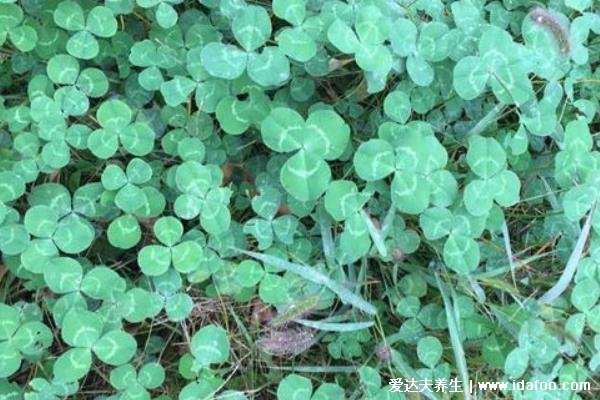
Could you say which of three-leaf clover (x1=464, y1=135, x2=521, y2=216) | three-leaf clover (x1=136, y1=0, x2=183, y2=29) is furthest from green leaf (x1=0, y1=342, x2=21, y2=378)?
three-leaf clover (x1=464, y1=135, x2=521, y2=216)

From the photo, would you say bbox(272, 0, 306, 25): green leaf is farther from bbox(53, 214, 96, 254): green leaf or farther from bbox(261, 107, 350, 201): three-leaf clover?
bbox(53, 214, 96, 254): green leaf

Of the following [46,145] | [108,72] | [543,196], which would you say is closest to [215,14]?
[108,72]

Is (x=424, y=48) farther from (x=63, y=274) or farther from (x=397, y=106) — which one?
(x=63, y=274)

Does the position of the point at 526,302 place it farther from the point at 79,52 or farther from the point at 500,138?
the point at 79,52

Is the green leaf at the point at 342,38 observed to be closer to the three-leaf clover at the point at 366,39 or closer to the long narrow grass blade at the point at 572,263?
the three-leaf clover at the point at 366,39

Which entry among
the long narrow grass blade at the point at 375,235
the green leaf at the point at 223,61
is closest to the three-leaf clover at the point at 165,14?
the green leaf at the point at 223,61

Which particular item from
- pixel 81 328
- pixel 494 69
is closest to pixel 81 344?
pixel 81 328

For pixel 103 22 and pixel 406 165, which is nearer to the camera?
pixel 406 165
